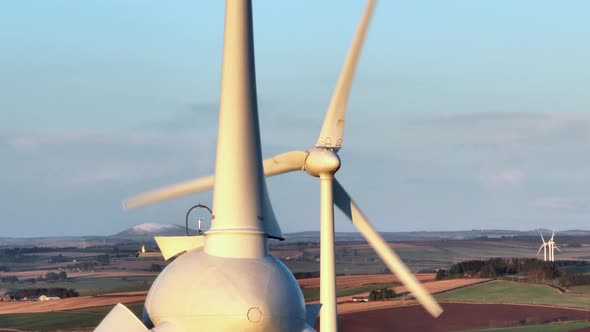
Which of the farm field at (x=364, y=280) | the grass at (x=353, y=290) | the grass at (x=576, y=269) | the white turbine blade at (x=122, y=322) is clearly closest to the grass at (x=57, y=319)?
the grass at (x=353, y=290)

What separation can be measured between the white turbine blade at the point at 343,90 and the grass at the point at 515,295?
9507cm

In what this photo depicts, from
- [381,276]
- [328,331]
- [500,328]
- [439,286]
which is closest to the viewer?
[328,331]

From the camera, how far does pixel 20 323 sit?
12338 centimetres

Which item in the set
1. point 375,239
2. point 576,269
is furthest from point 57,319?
point 576,269

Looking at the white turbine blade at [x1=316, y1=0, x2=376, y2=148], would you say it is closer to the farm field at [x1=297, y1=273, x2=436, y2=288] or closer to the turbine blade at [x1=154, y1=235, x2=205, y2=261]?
the turbine blade at [x1=154, y1=235, x2=205, y2=261]

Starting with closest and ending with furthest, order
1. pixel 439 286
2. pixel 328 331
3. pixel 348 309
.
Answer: pixel 328 331 → pixel 348 309 → pixel 439 286

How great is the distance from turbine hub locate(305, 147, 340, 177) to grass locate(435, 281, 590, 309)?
97.7m

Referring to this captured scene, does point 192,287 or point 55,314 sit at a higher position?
point 55,314

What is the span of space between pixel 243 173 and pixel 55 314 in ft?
292

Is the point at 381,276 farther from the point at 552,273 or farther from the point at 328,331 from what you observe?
the point at 328,331

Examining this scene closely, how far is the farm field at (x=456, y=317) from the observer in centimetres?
11331

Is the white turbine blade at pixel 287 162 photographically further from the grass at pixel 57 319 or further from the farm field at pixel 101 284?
the farm field at pixel 101 284

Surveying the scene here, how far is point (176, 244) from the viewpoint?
43.5 m

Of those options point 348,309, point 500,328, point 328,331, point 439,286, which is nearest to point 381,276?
point 439,286
